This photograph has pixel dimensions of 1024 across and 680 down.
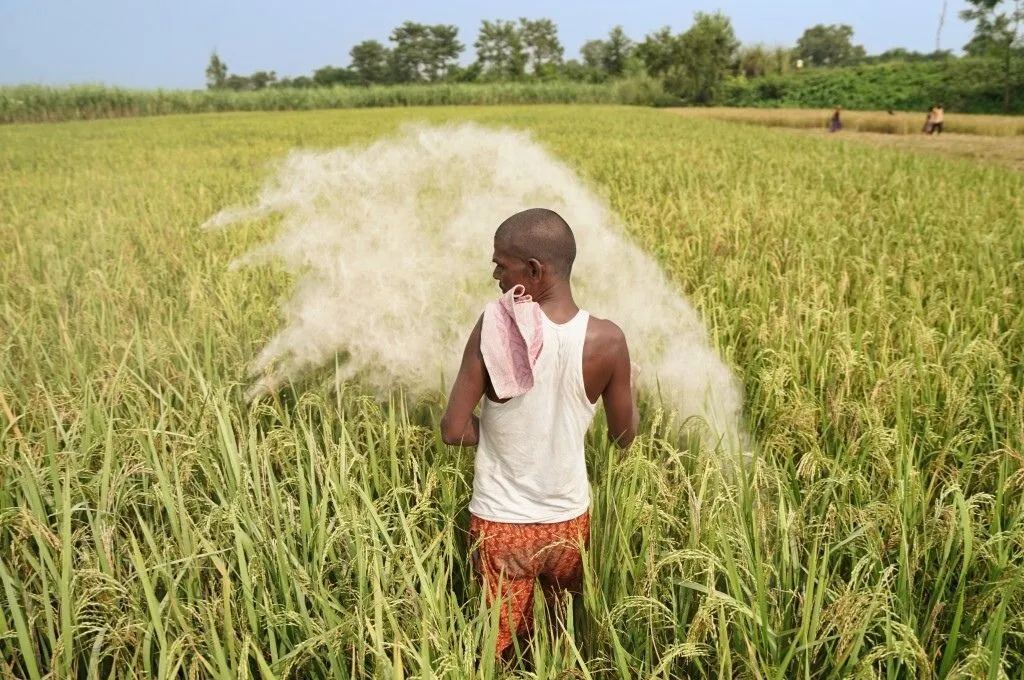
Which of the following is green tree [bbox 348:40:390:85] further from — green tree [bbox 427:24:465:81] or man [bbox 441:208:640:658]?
man [bbox 441:208:640:658]

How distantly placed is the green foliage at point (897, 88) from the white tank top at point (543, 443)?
4034 centimetres

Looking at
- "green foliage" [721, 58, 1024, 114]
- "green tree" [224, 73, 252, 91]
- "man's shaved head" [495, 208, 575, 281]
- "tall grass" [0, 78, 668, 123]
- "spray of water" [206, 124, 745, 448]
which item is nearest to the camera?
"man's shaved head" [495, 208, 575, 281]

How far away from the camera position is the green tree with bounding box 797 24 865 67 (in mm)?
113125

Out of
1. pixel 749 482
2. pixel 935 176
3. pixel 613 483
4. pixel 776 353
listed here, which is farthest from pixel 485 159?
pixel 935 176

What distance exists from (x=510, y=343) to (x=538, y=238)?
0.66 ft

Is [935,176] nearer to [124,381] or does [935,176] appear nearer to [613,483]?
[613,483]

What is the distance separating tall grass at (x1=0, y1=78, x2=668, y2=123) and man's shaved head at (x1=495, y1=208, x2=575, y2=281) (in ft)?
146

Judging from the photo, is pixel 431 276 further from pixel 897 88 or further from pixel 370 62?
pixel 370 62

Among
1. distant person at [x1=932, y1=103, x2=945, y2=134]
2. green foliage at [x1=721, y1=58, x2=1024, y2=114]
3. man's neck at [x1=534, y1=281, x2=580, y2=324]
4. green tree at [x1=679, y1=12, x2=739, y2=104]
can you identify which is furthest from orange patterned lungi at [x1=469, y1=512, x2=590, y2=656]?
green tree at [x1=679, y1=12, x2=739, y2=104]

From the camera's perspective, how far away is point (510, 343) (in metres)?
1.27

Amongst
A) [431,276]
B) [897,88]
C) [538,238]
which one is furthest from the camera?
[897,88]

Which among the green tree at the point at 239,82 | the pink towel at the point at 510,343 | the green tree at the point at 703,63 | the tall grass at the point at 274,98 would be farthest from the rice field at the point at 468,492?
the green tree at the point at 239,82

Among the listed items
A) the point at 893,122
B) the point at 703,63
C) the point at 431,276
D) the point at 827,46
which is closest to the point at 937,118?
the point at 893,122

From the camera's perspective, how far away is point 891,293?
3.36 metres
